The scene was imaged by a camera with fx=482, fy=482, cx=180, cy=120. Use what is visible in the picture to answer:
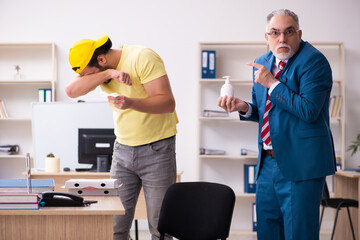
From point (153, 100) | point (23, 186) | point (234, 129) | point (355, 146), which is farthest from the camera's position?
point (234, 129)

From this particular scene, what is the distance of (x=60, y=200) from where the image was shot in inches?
73.6

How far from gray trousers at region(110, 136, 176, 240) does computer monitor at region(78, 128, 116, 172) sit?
1.47 meters

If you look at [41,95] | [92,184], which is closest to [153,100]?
[92,184]

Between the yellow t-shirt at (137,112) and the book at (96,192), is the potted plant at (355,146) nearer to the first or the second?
the yellow t-shirt at (137,112)

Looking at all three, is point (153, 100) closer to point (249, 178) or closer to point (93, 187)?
point (93, 187)

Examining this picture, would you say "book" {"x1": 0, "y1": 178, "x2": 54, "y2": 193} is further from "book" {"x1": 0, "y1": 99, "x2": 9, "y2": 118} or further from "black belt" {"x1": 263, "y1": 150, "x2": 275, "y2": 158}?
"book" {"x1": 0, "y1": 99, "x2": 9, "y2": 118}

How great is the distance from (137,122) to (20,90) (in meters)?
3.74

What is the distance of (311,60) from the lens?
76.1 inches

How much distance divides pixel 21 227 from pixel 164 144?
0.82 meters

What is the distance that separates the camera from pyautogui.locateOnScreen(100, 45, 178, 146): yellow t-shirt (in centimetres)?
235

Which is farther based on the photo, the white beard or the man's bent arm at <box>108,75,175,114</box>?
the man's bent arm at <box>108,75,175,114</box>

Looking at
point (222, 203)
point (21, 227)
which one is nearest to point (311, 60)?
point (222, 203)

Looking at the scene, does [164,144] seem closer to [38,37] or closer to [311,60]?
[311,60]

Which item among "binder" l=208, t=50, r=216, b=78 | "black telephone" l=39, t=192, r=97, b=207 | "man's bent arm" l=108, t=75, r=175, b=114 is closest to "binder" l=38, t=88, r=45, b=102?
"binder" l=208, t=50, r=216, b=78
